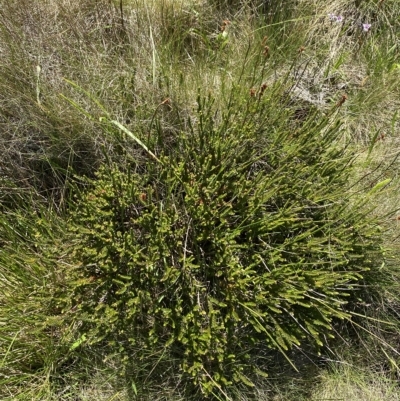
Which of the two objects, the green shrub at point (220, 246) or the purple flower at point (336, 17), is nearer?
the green shrub at point (220, 246)

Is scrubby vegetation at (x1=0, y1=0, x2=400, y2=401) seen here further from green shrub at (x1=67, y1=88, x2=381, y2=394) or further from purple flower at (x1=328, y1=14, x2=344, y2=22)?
purple flower at (x1=328, y1=14, x2=344, y2=22)

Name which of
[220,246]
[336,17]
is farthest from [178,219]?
[336,17]

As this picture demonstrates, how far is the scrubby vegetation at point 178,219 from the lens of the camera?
1746 mm

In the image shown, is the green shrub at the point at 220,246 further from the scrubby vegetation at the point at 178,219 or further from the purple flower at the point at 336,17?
the purple flower at the point at 336,17

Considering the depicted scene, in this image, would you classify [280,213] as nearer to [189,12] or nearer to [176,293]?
[176,293]

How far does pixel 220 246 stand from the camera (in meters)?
1.76

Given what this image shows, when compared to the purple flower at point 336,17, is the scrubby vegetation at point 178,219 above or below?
below

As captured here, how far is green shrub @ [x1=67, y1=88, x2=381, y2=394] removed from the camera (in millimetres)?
1720

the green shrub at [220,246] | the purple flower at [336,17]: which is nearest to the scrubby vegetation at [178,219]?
the green shrub at [220,246]

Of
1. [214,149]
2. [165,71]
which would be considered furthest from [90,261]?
[165,71]

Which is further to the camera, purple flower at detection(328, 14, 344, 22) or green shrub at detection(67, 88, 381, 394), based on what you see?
purple flower at detection(328, 14, 344, 22)

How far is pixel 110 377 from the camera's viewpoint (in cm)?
191

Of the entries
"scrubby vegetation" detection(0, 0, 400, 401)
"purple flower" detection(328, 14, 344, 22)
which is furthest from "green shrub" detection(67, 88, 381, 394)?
"purple flower" detection(328, 14, 344, 22)

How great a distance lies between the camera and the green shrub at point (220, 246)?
5.64 feet
